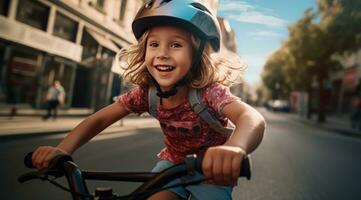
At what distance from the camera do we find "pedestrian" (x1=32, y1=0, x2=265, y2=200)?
1540 mm

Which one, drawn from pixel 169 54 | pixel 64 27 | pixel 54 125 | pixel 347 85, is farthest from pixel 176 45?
pixel 347 85

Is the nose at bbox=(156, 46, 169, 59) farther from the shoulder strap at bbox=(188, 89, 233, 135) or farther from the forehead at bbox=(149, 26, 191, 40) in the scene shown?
the shoulder strap at bbox=(188, 89, 233, 135)

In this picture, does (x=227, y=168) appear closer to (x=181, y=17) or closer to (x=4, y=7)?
(x=181, y=17)

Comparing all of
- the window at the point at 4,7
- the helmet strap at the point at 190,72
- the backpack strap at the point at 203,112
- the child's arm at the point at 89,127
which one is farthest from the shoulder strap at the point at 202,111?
the window at the point at 4,7

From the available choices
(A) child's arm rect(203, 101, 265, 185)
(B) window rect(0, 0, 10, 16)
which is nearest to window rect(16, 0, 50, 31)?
(B) window rect(0, 0, 10, 16)

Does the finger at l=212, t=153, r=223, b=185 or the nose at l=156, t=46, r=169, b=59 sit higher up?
the nose at l=156, t=46, r=169, b=59

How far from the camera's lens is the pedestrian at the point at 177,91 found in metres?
1.54

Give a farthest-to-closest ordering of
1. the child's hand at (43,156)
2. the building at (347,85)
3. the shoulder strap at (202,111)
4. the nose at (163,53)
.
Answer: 1. the building at (347,85)
2. the shoulder strap at (202,111)
3. the nose at (163,53)
4. the child's hand at (43,156)

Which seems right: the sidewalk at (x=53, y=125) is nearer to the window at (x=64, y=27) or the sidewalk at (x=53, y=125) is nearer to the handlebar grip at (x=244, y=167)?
the window at (x=64, y=27)

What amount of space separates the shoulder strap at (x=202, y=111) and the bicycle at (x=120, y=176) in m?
0.59

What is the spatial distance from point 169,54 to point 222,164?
72cm

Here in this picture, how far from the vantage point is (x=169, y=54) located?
65.3 inches

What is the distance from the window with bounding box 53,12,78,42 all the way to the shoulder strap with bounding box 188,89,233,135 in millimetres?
575

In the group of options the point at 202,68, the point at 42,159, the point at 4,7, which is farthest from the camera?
the point at 202,68
